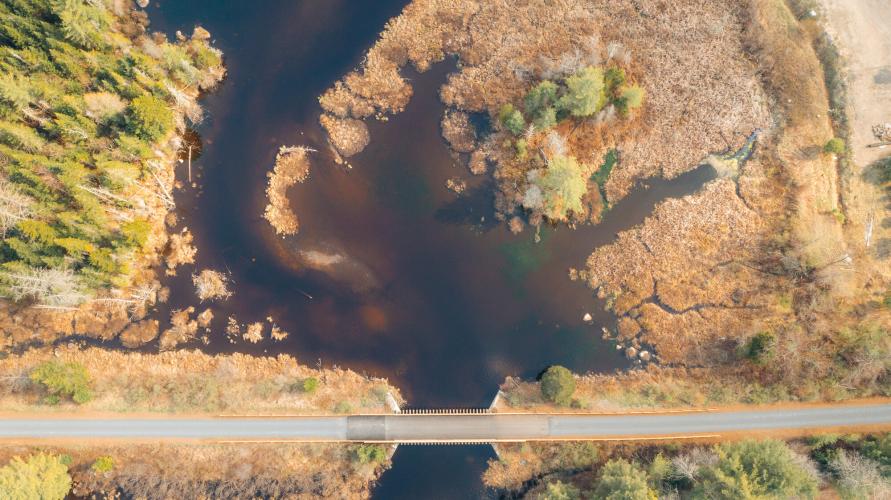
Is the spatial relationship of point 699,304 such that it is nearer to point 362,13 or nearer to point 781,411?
point 781,411

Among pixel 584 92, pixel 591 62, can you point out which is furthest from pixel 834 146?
pixel 584 92

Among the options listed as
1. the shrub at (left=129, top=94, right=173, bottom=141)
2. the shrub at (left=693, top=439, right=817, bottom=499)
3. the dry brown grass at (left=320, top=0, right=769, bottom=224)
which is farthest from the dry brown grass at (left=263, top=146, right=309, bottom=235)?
the shrub at (left=693, top=439, right=817, bottom=499)

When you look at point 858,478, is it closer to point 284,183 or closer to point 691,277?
point 691,277

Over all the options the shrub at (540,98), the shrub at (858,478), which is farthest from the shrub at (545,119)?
the shrub at (858,478)

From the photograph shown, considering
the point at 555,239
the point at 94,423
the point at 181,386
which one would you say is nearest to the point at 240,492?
the point at 181,386

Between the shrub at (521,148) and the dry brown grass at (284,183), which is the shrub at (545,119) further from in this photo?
the dry brown grass at (284,183)
